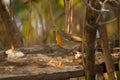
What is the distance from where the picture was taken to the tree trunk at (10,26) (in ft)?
3.76

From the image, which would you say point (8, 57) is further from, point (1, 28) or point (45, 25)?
point (1, 28)

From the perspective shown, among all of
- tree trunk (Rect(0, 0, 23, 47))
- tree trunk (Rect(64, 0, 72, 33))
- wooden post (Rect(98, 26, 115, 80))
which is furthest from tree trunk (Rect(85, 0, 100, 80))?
tree trunk (Rect(0, 0, 23, 47))

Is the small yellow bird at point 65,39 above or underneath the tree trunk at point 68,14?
underneath

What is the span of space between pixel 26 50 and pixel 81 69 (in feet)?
0.53

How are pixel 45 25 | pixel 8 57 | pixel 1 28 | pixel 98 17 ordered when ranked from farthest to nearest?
pixel 1 28, pixel 45 25, pixel 8 57, pixel 98 17

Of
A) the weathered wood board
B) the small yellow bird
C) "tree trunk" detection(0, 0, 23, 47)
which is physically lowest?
the weathered wood board

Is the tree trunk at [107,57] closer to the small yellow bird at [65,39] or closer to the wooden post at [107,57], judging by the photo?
the wooden post at [107,57]

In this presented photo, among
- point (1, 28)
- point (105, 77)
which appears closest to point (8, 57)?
point (105, 77)

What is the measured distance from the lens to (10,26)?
1.19 meters

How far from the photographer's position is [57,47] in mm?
918

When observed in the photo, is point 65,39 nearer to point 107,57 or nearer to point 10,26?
point 107,57

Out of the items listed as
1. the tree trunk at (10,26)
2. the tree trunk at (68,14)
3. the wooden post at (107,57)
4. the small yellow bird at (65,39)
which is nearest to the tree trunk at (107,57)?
the wooden post at (107,57)

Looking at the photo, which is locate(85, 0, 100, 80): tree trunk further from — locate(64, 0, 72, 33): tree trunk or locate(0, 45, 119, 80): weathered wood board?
locate(64, 0, 72, 33): tree trunk

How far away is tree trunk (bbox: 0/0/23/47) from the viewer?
1.15 metres
